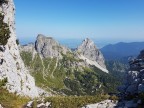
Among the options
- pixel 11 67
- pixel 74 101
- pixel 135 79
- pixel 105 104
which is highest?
→ pixel 135 79

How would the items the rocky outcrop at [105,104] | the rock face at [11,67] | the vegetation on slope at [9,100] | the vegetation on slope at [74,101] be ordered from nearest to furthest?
the rocky outcrop at [105,104] → the vegetation on slope at [74,101] → the vegetation on slope at [9,100] → the rock face at [11,67]

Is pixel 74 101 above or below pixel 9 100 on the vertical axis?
above

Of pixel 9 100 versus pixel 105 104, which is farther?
pixel 9 100

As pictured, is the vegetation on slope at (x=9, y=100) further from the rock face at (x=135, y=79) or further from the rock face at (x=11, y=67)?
the rock face at (x=135, y=79)

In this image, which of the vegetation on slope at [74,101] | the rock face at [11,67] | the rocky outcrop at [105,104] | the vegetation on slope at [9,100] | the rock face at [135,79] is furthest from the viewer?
the rock face at [11,67]

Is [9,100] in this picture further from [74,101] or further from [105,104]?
[105,104]

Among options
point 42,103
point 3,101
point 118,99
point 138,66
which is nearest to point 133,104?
point 118,99

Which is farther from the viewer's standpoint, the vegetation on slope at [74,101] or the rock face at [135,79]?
the vegetation on slope at [74,101]

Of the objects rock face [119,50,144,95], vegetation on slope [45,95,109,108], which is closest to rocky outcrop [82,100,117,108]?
vegetation on slope [45,95,109,108]

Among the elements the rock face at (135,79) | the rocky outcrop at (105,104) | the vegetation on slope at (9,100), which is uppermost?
the rock face at (135,79)

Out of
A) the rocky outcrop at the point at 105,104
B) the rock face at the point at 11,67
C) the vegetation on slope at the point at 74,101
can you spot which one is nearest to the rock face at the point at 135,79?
the rocky outcrop at the point at 105,104

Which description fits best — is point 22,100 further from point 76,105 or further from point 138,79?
point 138,79

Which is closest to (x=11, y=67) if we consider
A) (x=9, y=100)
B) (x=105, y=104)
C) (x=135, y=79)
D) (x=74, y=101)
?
(x=9, y=100)

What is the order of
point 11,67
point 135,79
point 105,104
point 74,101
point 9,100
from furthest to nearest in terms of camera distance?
point 11,67, point 9,100, point 74,101, point 135,79, point 105,104
